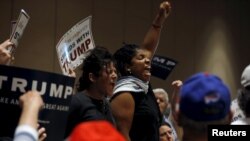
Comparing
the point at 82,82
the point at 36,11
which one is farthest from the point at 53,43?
the point at 82,82

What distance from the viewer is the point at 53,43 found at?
17.6 feet

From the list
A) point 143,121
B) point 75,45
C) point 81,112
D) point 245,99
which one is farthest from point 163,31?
point 245,99

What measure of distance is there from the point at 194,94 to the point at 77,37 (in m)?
2.17

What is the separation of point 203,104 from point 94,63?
1.34 metres

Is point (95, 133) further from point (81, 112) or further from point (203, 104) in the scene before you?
point (81, 112)

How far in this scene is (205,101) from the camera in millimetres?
1428

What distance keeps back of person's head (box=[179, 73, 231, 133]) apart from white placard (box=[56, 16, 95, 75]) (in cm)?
200

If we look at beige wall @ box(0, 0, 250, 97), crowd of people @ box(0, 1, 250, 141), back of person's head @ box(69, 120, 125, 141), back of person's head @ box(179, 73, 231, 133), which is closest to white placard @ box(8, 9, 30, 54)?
crowd of people @ box(0, 1, 250, 141)

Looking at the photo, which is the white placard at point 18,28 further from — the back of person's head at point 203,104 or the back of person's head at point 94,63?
the back of person's head at point 203,104

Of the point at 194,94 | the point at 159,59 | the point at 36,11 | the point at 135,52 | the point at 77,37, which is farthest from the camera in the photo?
the point at 36,11

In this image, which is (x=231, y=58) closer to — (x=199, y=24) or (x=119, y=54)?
(x=199, y=24)

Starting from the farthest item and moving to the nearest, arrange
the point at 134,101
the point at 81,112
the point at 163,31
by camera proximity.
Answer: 1. the point at 163,31
2. the point at 134,101
3. the point at 81,112

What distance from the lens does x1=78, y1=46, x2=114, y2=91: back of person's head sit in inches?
106

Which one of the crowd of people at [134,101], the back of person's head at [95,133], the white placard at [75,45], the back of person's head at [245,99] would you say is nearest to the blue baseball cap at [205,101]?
the crowd of people at [134,101]
